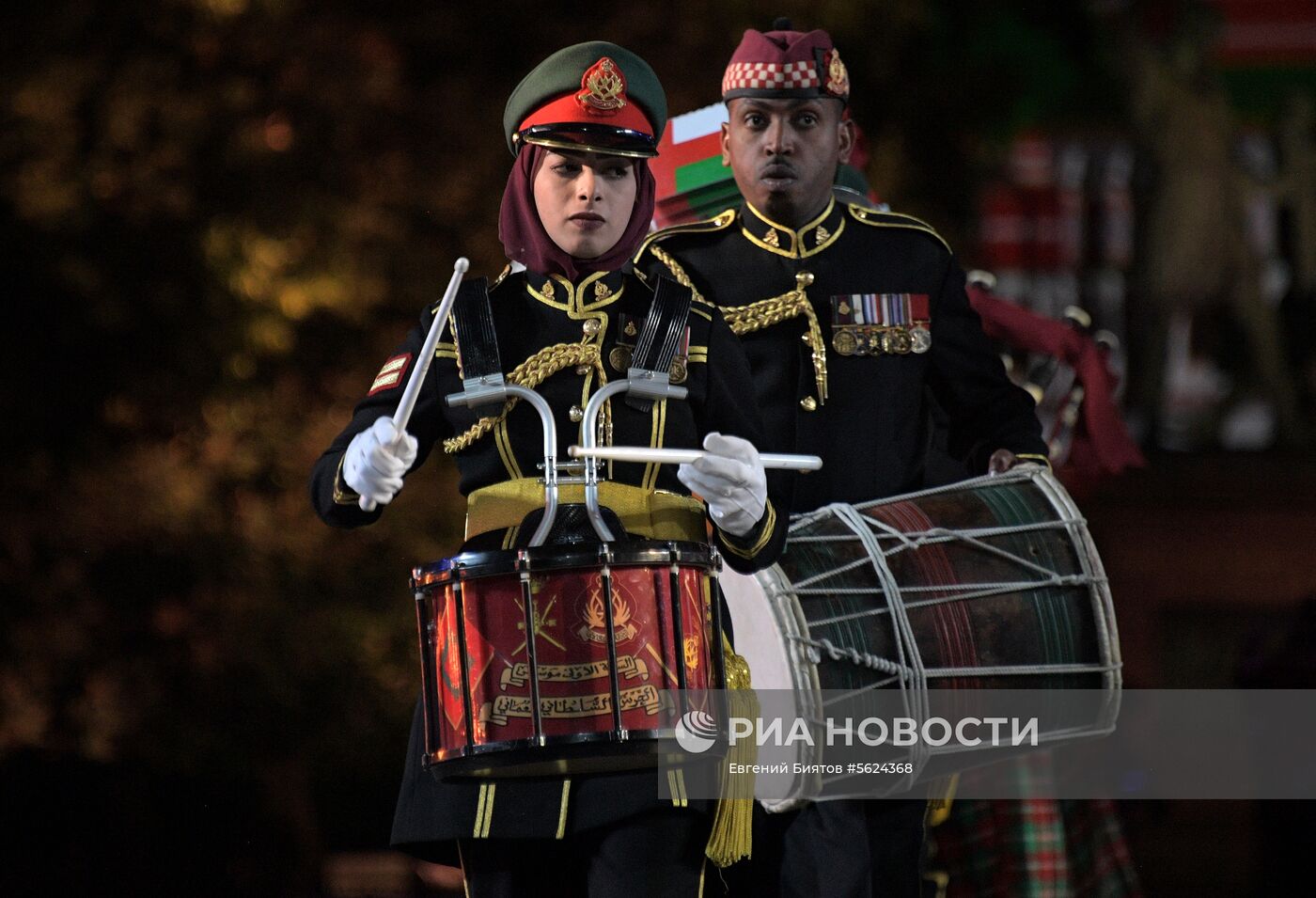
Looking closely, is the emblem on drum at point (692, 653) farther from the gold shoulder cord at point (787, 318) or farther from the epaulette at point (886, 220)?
the epaulette at point (886, 220)

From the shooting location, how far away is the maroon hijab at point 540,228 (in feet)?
14.5

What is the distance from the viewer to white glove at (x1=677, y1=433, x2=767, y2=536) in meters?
4.13

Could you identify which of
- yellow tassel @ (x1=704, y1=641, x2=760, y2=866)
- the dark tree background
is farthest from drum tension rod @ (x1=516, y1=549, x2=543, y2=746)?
the dark tree background

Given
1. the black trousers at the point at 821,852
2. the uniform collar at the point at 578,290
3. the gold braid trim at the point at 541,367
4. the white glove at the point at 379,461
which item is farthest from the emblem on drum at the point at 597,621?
the black trousers at the point at 821,852

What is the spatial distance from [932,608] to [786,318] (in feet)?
2.88

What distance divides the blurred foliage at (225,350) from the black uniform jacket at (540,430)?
513 centimetres

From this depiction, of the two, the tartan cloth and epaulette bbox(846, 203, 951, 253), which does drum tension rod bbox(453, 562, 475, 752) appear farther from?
the tartan cloth

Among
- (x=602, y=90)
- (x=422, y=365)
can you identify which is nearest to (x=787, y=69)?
(x=602, y=90)

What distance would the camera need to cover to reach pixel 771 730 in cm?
501

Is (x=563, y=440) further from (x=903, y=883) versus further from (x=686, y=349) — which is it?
(x=903, y=883)

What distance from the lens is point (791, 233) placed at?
5805mm

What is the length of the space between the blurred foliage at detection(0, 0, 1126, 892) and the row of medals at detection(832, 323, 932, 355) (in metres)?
4.45

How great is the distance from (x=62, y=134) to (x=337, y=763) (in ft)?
9.56

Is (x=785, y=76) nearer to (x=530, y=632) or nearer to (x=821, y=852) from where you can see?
(x=821, y=852)
